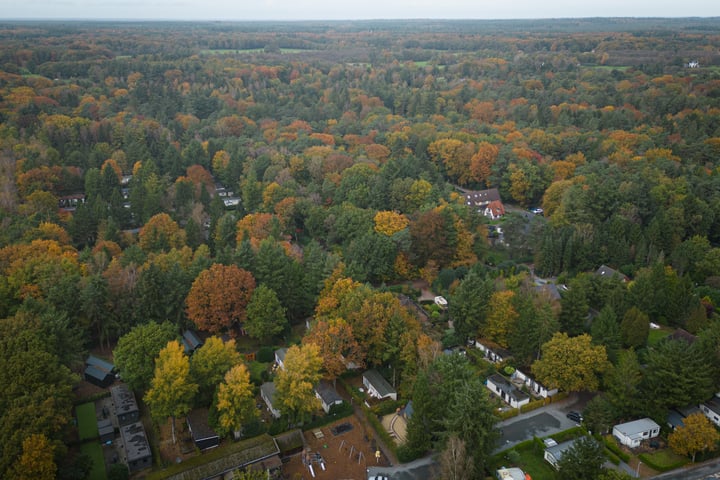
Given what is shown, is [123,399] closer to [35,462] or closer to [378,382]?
[35,462]

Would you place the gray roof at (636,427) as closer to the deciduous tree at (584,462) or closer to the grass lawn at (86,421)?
the deciduous tree at (584,462)

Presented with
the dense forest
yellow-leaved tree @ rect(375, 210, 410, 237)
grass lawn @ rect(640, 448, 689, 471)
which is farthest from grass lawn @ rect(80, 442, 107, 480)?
yellow-leaved tree @ rect(375, 210, 410, 237)

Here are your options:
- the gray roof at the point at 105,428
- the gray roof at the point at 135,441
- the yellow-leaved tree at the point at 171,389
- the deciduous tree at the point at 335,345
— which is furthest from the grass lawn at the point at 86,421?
the deciduous tree at the point at 335,345

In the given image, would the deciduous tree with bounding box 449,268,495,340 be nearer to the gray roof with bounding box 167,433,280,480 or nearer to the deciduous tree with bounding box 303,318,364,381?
the deciduous tree with bounding box 303,318,364,381

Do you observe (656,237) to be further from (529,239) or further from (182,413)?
(182,413)

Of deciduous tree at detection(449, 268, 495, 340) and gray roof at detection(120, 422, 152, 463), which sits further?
deciduous tree at detection(449, 268, 495, 340)

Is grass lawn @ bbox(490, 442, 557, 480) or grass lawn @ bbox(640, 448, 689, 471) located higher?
grass lawn @ bbox(640, 448, 689, 471)
